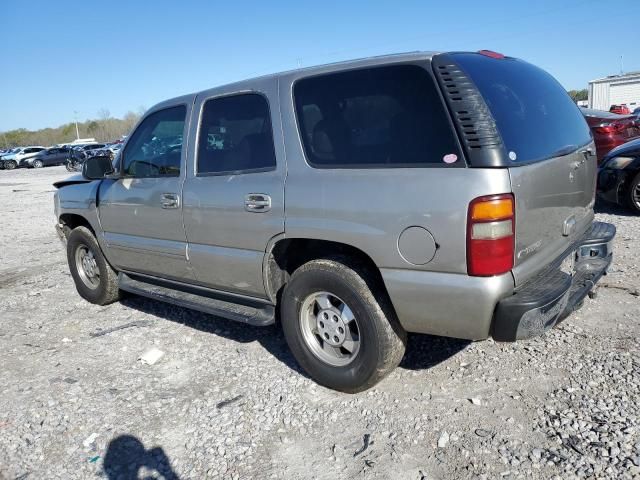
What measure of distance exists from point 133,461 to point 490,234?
223 cm

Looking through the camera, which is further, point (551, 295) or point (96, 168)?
point (96, 168)

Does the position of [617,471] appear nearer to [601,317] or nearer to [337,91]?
[601,317]

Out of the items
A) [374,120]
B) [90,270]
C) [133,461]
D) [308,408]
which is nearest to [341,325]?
[308,408]

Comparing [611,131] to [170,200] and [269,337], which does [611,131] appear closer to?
[269,337]

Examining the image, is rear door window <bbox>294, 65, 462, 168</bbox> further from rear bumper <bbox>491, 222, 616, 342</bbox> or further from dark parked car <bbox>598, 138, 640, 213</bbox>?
dark parked car <bbox>598, 138, 640, 213</bbox>

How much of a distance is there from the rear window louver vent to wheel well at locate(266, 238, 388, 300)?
940mm

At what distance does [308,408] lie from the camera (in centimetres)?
319

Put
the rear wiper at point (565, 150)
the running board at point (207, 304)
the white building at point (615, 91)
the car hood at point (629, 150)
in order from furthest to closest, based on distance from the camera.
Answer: the white building at point (615, 91) < the car hood at point (629, 150) < the running board at point (207, 304) < the rear wiper at point (565, 150)

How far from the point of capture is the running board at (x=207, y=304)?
3588 mm

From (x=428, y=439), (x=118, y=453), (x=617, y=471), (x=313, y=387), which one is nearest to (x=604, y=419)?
(x=617, y=471)

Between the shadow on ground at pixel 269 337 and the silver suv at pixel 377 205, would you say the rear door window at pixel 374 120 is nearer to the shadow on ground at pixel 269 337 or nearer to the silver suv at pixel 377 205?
the silver suv at pixel 377 205

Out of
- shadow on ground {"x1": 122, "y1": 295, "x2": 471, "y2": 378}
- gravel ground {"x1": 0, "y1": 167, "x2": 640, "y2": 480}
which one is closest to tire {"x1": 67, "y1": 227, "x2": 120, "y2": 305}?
shadow on ground {"x1": 122, "y1": 295, "x2": 471, "y2": 378}

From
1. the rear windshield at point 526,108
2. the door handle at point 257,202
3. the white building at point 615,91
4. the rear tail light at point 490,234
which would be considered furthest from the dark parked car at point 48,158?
the white building at point 615,91

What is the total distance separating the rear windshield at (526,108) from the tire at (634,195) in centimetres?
410
